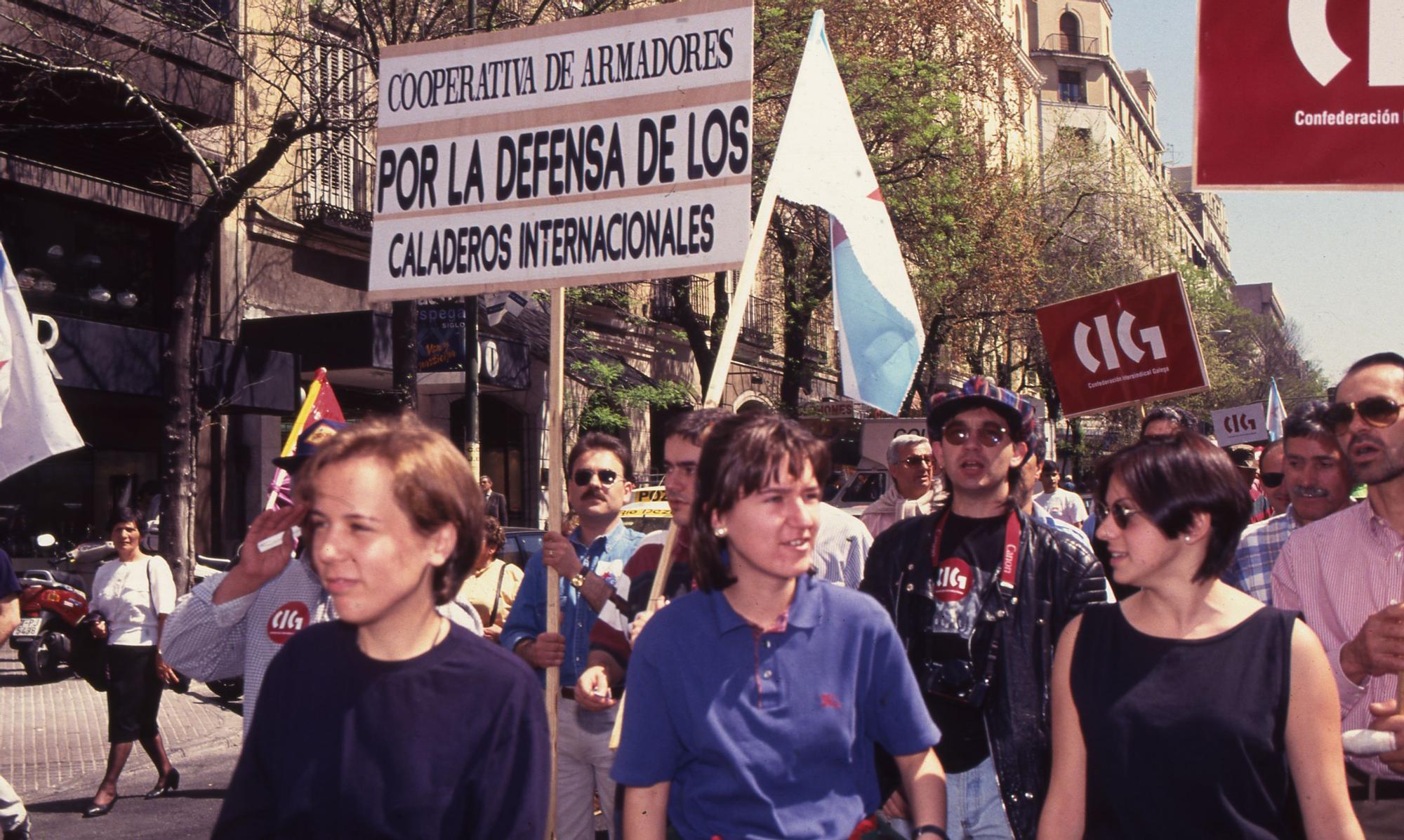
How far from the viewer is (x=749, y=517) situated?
3021mm

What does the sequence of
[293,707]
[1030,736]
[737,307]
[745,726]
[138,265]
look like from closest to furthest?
[293,707]
[745,726]
[1030,736]
[737,307]
[138,265]

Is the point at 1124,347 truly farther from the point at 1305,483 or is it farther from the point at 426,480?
the point at 426,480

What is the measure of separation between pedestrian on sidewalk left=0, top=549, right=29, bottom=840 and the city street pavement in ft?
6.80

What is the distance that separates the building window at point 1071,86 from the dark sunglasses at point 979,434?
79121 mm

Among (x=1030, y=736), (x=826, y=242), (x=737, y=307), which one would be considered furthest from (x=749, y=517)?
(x=826, y=242)

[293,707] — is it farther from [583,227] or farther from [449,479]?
[583,227]

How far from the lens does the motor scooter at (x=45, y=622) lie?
13.4 m

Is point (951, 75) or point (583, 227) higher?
point (951, 75)

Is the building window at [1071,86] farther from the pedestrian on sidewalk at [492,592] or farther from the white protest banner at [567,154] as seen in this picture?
the white protest banner at [567,154]

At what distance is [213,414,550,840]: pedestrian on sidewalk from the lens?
8.14 ft

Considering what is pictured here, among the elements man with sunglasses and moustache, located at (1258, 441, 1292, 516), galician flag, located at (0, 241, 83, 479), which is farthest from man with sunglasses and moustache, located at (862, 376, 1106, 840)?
man with sunglasses and moustache, located at (1258, 441, 1292, 516)

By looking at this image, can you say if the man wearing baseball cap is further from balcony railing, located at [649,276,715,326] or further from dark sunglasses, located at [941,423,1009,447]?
balcony railing, located at [649,276,715,326]

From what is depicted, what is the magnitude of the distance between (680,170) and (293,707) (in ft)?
10.2

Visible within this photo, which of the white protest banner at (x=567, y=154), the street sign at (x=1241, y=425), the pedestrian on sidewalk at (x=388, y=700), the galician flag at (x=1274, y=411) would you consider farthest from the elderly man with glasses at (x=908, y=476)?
the galician flag at (x=1274, y=411)
